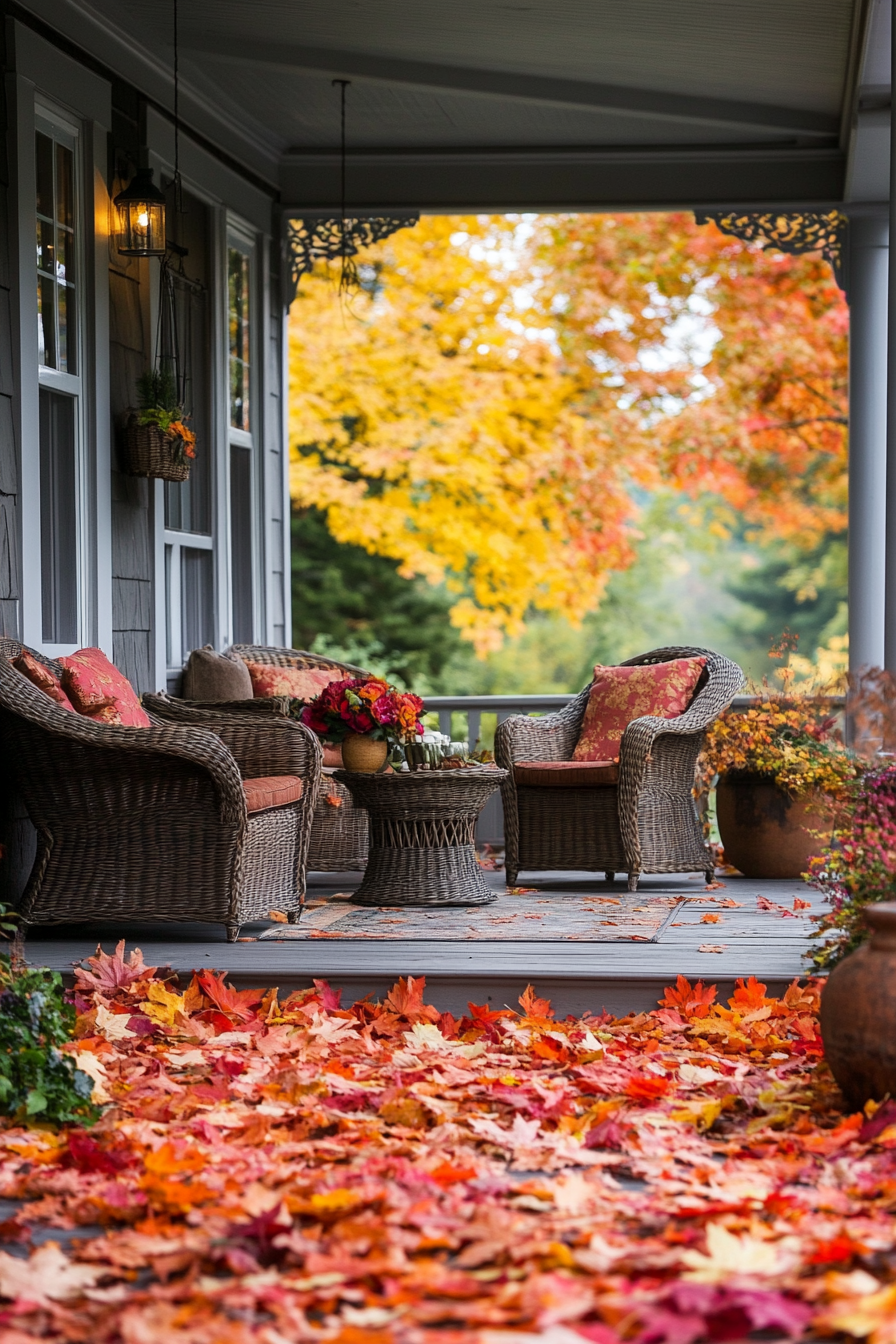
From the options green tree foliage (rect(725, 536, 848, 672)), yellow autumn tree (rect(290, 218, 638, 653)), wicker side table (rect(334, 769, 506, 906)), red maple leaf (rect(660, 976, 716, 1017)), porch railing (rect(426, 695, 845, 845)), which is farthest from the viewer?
green tree foliage (rect(725, 536, 848, 672))

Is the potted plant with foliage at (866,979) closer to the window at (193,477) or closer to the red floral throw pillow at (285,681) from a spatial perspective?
the red floral throw pillow at (285,681)

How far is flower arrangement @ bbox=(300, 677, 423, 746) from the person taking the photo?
16.7 ft

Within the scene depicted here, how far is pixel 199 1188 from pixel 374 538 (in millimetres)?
9669

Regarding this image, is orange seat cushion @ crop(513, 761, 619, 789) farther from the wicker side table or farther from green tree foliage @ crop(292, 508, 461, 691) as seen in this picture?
green tree foliage @ crop(292, 508, 461, 691)

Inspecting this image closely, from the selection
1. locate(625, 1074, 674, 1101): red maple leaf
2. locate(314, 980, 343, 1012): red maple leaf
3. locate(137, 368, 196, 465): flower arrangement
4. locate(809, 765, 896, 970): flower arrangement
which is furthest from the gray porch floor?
locate(137, 368, 196, 465): flower arrangement

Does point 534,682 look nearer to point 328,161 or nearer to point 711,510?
point 711,510

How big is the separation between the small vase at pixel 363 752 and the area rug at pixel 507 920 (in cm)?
49

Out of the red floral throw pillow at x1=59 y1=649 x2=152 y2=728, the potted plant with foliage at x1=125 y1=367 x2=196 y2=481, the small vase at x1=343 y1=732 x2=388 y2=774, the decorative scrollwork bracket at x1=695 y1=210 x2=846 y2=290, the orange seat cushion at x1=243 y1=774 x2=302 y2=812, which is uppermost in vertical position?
the decorative scrollwork bracket at x1=695 y1=210 x2=846 y2=290

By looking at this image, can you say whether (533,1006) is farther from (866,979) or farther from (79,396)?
(79,396)

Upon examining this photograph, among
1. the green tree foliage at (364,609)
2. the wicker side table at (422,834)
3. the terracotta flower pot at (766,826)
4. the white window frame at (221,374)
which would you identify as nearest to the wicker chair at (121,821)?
the wicker side table at (422,834)

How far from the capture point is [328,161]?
752cm

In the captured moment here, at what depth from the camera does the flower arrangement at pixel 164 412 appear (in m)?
5.73

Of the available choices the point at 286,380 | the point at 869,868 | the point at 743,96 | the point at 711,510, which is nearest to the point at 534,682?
the point at 711,510

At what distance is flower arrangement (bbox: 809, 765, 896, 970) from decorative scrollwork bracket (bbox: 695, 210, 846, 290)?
4463mm
